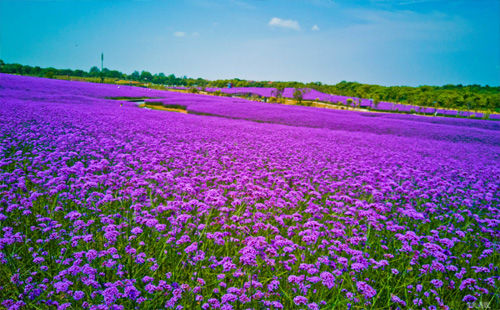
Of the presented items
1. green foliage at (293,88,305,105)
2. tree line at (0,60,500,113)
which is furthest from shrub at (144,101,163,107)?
tree line at (0,60,500,113)

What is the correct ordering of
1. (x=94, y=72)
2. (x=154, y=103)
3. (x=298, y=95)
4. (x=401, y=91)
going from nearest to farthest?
(x=154, y=103)
(x=298, y=95)
(x=401, y=91)
(x=94, y=72)

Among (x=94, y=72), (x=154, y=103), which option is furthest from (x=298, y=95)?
(x=94, y=72)

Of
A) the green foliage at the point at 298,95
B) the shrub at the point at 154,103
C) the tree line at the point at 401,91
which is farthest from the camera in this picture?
the tree line at the point at 401,91

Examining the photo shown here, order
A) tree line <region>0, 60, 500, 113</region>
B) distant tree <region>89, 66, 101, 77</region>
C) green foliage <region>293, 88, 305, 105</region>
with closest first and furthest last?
green foliage <region>293, 88, 305, 105</region>
tree line <region>0, 60, 500, 113</region>
distant tree <region>89, 66, 101, 77</region>

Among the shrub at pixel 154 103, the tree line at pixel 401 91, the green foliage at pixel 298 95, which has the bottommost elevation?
the shrub at pixel 154 103

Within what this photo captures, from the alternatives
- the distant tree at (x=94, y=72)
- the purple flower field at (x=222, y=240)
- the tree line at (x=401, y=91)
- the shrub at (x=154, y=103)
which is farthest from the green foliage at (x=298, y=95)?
the distant tree at (x=94, y=72)

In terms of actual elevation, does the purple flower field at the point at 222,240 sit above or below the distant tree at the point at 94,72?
below

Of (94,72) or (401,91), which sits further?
(94,72)

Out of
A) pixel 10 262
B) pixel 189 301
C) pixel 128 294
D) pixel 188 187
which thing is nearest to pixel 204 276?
pixel 189 301

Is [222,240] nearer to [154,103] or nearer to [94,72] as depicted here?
[154,103]

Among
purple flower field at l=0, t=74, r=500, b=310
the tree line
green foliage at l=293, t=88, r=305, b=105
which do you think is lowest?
purple flower field at l=0, t=74, r=500, b=310

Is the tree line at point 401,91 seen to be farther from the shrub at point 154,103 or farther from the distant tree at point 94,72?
the shrub at point 154,103

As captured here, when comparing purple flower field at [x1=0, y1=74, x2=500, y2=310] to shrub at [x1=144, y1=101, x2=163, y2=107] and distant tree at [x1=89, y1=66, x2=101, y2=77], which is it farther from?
distant tree at [x1=89, y1=66, x2=101, y2=77]

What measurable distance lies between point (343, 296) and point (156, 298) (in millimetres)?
2166
